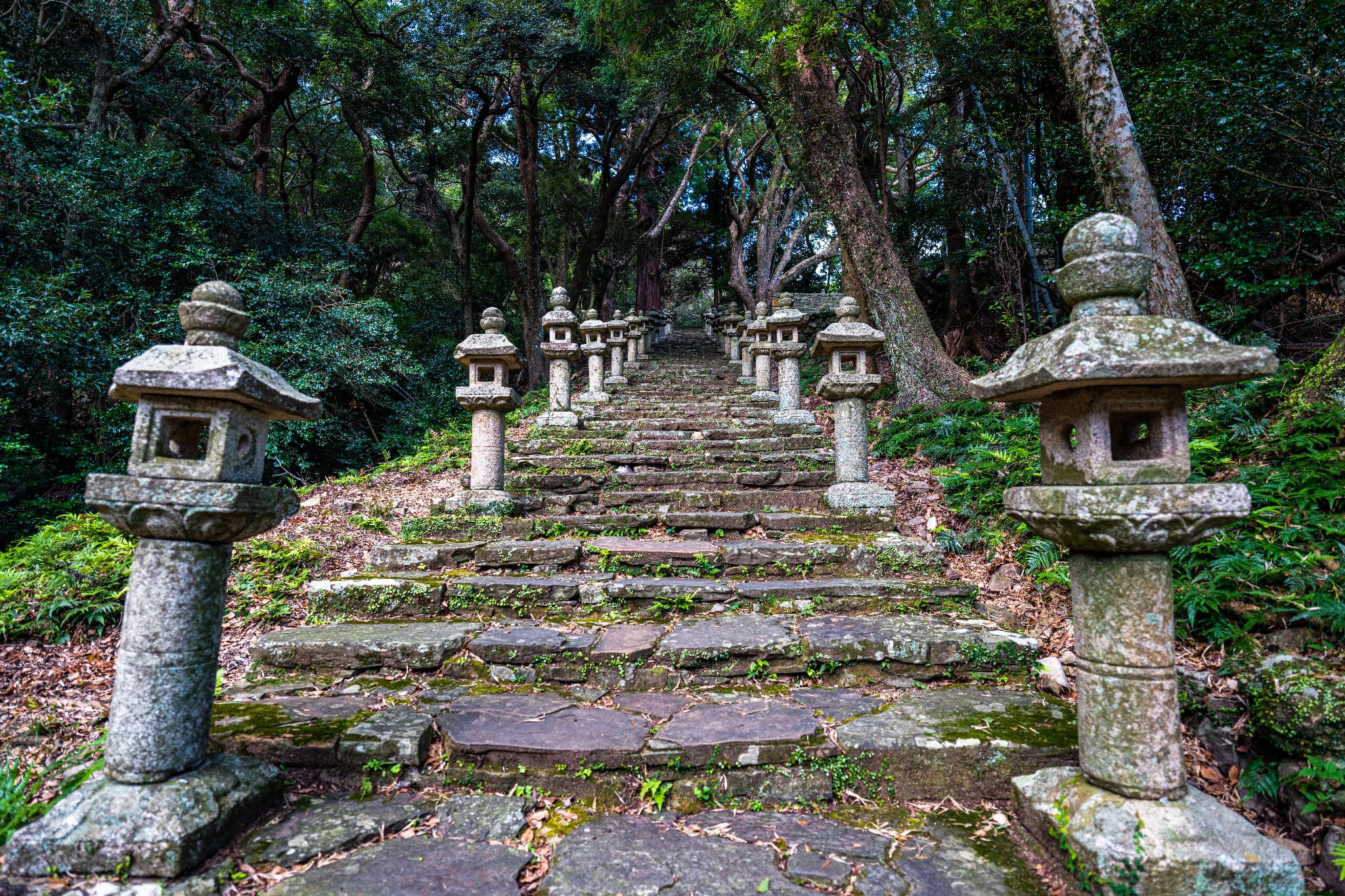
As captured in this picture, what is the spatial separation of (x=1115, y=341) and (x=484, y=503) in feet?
14.8

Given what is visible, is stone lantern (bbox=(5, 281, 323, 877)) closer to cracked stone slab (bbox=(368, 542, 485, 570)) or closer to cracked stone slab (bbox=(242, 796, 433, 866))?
cracked stone slab (bbox=(242, 796, 433, 866))

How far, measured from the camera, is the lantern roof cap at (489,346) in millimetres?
5402

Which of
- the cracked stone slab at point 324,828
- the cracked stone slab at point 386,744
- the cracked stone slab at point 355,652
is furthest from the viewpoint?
the cracked stone slab at point 355,652

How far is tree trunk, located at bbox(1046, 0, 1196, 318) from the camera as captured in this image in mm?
5738

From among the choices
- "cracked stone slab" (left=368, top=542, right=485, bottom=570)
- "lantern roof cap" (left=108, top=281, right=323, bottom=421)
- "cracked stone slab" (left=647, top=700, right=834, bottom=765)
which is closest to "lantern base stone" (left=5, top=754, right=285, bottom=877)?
"lantern roof cap" (left=108, top=281, right=323, bottom=421)

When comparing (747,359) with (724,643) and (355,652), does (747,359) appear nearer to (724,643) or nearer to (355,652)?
(724,643)

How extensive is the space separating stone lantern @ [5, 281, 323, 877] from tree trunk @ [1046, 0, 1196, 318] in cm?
701

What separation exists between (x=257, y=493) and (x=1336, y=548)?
16.1ft

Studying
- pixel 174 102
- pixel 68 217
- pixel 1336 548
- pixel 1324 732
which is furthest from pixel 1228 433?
pixel 174 102

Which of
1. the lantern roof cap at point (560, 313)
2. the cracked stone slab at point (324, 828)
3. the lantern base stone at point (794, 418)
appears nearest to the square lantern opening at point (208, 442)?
the cracked stone slab at point (324, 828)

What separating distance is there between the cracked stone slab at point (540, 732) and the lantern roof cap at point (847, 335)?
11.9 feet

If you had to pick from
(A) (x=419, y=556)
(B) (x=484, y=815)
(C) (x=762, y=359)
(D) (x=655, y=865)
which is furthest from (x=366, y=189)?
(D) (x=655, y=865)

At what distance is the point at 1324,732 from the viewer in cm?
231

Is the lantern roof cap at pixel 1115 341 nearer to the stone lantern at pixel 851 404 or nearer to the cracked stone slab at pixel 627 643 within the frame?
the cracked stone slab at pixel 627 643
